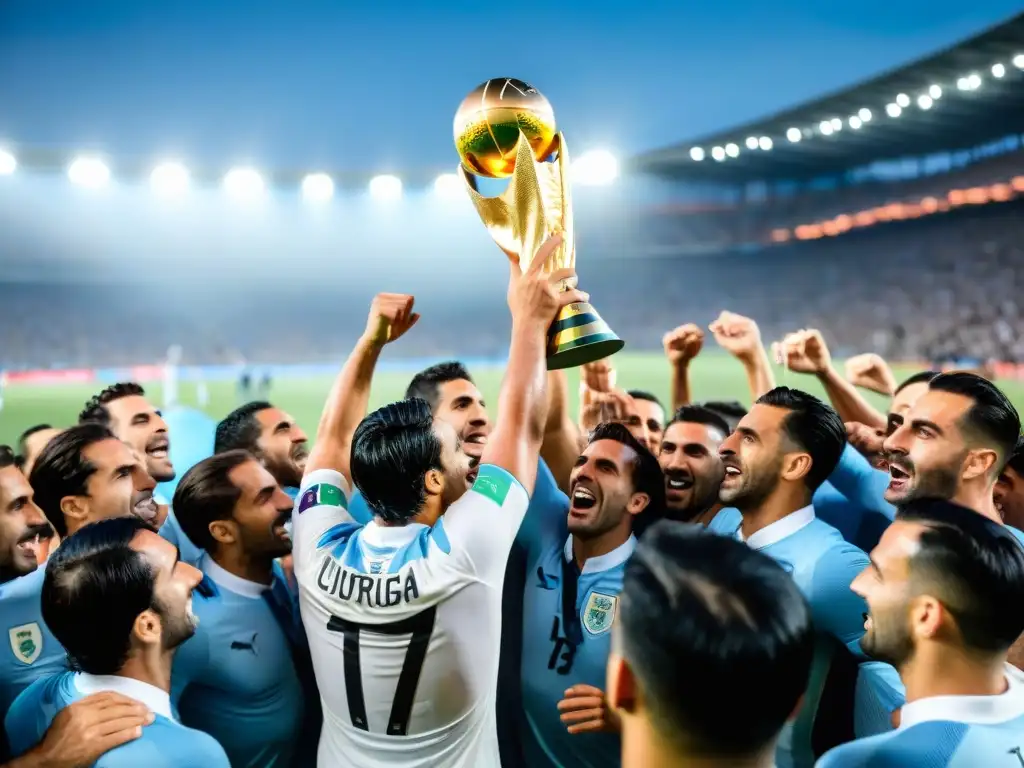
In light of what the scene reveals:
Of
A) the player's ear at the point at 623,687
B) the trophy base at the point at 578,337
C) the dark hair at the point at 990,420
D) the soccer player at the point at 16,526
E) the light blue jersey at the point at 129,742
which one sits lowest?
the light blue jersey at the point at 129,742

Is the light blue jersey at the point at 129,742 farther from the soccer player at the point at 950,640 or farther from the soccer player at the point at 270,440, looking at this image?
the soccer player at the point at 270,440

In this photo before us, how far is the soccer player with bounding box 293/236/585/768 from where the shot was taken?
1978 millimetres

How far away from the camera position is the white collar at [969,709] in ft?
5.56

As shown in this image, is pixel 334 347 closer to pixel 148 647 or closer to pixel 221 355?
pixel 221 355

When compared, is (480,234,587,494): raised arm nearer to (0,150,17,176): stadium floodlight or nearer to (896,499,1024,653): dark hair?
(896,499,1024,653): dark hair

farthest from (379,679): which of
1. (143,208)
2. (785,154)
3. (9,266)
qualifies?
(143,208)

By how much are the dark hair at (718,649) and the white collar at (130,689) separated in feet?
4.47

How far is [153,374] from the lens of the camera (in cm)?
3503

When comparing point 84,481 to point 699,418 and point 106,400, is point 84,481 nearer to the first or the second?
point 106,400

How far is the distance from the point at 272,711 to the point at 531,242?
5.59 feet

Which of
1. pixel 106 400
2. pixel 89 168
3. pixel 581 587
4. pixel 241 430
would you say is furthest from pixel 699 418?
pixel 89 168

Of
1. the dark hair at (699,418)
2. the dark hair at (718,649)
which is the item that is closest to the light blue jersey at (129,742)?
the dark hair at (718,649)

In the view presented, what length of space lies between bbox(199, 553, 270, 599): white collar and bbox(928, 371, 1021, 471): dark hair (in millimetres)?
2435

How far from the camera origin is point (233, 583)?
112 inches
